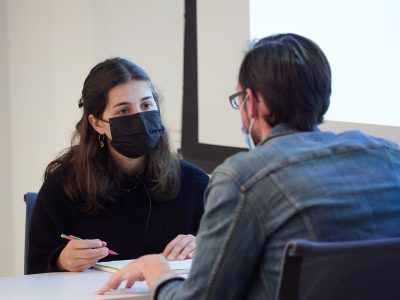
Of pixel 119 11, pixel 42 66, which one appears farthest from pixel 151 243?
pixel 42 66

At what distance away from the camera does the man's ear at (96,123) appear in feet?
6.95

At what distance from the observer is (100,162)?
2119 millimetres

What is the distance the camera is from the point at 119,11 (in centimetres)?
363

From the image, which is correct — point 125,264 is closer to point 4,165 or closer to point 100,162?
point 100,162

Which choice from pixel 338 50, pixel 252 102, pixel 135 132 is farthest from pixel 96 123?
pixel 252 102

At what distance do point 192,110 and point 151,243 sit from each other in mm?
1198

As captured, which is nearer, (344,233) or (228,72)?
(344,233)

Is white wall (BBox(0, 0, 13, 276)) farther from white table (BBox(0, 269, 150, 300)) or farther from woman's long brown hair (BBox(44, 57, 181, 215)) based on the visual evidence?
white table (BBox(0, 269, 150, 300))

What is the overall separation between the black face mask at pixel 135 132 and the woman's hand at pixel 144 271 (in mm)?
721

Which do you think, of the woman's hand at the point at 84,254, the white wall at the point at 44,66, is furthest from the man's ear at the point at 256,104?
the white wall at the point at 44,66

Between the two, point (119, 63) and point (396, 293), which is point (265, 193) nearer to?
point (396, 293)

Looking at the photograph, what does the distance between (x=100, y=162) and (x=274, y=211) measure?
1.16 meters

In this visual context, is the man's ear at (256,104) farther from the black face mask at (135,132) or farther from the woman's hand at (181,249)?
the black face mask at (135,132)

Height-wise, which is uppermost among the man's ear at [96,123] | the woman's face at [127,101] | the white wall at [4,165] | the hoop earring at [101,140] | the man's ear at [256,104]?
the man's ear at [256,104]
